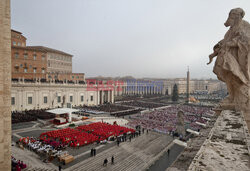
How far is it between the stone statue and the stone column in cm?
880

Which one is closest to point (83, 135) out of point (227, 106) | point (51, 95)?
point (227, 106)

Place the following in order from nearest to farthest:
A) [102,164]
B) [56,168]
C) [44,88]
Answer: [56,168], [102,164], [44,88]

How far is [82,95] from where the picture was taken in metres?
49.1

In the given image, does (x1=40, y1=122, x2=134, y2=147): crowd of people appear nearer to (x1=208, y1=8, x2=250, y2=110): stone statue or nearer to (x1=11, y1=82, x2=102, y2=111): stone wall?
(x1=208, y1=8, x2=250, y2=110): stone statue

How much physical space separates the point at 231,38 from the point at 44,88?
4239cm

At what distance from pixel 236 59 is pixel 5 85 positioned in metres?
9.40

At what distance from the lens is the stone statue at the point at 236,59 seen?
5.05 m

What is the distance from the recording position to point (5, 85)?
7250mm

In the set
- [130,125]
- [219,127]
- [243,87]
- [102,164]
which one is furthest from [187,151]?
[130,125]

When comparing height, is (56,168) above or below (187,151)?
below

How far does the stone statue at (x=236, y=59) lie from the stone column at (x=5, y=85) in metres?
8.80

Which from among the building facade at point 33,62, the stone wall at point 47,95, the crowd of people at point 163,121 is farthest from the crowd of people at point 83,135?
the building facade at point 33,62

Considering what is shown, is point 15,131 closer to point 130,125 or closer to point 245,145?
point 130,125

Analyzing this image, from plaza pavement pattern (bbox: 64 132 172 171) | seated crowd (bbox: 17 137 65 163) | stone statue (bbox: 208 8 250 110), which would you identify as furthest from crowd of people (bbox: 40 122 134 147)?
stone statue (bbox: 208 8 250 110)
